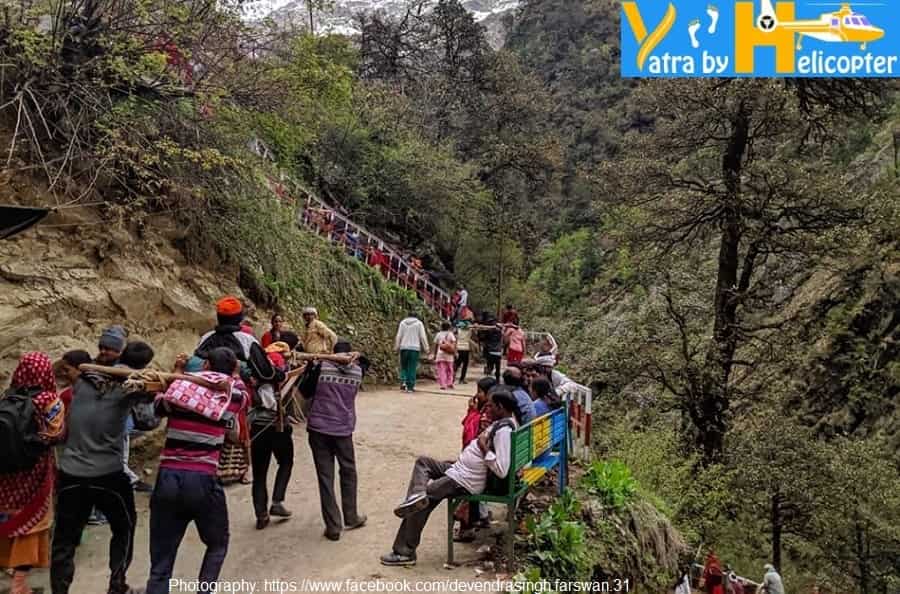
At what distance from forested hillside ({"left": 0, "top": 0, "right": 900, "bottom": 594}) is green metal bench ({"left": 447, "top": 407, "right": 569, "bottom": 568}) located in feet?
1.72

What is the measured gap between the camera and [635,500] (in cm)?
780

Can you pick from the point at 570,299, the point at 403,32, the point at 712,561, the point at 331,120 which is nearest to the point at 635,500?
the point at 712,561

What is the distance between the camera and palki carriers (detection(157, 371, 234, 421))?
3.96 metres

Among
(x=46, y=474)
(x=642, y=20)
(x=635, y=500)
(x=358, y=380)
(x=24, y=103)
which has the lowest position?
(x=635, y=500)

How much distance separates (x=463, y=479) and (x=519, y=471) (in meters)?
0.50

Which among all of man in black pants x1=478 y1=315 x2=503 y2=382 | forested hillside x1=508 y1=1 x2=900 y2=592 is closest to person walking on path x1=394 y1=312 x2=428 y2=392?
man in black pants x1=478 y1=315 x2=503 y2=382

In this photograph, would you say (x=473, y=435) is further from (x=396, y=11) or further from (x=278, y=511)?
(x=396, y=11)

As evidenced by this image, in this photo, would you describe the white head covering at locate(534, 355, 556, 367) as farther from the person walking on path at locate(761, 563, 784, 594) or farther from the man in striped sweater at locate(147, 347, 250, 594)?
the person walking on path at locate(761, 563, 784, 594)

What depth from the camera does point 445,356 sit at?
13.9 metres

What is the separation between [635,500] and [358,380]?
3.94 metres

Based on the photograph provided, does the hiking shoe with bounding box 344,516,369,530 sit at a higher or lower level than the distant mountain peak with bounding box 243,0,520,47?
lower

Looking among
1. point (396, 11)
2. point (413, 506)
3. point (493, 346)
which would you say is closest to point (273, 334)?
point (413, 506)

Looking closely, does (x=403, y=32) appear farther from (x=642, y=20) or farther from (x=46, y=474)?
(x=46, y=474)

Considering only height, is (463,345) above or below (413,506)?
above
